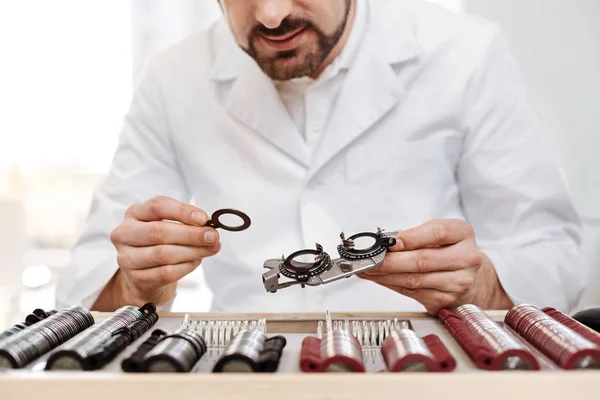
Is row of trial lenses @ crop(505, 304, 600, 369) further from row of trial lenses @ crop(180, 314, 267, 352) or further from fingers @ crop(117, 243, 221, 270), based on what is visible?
fingers @ crop(117, 243, 221, 270)

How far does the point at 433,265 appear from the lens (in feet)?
2.60

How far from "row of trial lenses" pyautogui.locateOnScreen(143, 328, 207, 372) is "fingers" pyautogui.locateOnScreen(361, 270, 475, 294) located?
28cm

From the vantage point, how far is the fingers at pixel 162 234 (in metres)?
0.82

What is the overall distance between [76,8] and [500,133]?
846 mm

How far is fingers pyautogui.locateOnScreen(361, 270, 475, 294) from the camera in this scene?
0.80 meters

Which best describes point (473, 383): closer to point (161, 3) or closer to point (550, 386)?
point (550, 386)

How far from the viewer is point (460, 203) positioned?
1176 mm

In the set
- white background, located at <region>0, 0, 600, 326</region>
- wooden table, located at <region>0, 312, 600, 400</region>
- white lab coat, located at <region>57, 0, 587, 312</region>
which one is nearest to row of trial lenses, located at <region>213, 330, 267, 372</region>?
wooden table, located at <region>0, 312, 600, 400</region>

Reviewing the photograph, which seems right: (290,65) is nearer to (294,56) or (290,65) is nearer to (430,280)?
(294,56)

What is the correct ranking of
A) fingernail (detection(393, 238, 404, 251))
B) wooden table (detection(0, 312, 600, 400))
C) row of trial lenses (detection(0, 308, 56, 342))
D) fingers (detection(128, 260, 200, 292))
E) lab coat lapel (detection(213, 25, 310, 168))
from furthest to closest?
lab coat lapel (detection(213, 25, 310, 168))
fingers (detection(128, 260, 200, 292))
fingernail (detection(393, 238, 404, 251))
row of trial lenses (detection(0, 308, 56, 342))
wooden table (detection(0, 312, 600, 400))

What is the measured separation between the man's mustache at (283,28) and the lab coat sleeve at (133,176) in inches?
10.0

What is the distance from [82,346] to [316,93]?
704mm

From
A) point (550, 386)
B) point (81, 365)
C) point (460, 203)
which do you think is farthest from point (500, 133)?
point (81, 365)

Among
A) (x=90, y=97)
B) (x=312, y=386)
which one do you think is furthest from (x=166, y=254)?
(x=90, y=97)
